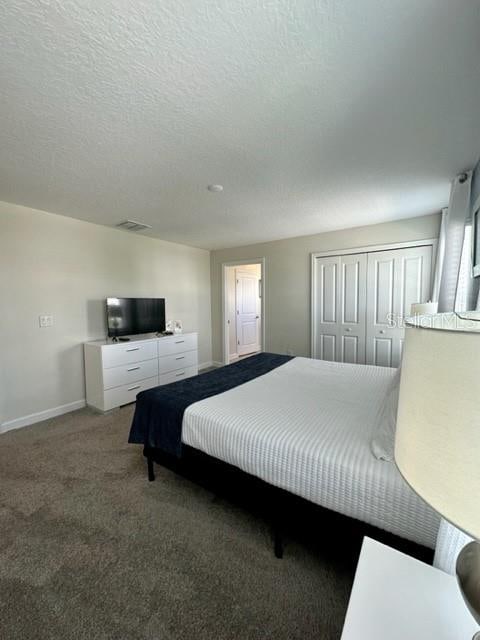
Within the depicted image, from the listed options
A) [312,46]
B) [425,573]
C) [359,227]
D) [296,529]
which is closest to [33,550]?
[296,529]

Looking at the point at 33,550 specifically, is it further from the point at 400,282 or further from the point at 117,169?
the point at 400,282

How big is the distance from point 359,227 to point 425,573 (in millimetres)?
3827

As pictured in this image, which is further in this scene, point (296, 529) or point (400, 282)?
point (400, 282)

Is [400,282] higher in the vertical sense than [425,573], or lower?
higher

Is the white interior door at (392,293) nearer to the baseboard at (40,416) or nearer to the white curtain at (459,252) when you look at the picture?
the white curtain at (459,252)

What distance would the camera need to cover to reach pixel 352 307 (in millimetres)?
3936

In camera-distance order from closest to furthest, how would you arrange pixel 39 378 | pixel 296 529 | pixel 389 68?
1. pixel 389 68
2. pixel 296 529
3. pixel 39 378

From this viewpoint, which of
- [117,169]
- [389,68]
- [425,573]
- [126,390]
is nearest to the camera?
[425,573]

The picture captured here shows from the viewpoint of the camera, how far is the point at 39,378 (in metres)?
3.09

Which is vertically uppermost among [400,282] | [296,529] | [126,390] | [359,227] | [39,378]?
[359,227]

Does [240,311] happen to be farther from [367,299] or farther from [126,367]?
[126,367]

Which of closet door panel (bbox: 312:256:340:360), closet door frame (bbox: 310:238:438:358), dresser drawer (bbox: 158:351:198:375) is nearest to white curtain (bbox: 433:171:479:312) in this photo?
closet door frame (bbox: 310:238:438:358)

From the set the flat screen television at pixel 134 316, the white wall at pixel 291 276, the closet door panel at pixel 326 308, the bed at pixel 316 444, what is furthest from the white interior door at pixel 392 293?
the flat screen television at pixel 134 316

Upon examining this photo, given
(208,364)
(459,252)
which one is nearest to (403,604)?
(459,252)
